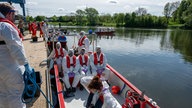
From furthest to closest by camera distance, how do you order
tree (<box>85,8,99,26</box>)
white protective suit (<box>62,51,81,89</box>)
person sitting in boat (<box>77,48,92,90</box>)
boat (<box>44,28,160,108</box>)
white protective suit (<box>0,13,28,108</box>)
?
tree (<box>85,8,99,26</box>)
person sitting in boat (<box>77,48,92,90</box>)
white protective suit (<box>62,51,81,89</box>)
boat (<box>44,28,160,108</box>)
white protective suit (<box>0,13,28,108</box>)

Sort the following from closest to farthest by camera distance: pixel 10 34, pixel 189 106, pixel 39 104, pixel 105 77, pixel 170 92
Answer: pixel 10 34 < pixel 39 104 < pixel 105 77 < pixel 189 106 < pixel 170 92

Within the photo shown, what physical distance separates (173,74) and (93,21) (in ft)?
246

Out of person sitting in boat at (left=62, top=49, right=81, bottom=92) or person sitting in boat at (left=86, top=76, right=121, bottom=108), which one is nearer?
person sitting in boat at (left=86, top=76, right=121, bottom=108)

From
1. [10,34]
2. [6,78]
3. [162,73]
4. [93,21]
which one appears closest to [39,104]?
[6,78]

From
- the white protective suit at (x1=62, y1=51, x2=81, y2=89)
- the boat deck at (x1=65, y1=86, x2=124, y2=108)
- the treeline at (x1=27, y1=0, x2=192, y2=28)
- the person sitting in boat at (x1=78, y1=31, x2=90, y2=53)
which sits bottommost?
the boat deck at (x1=65, y1=86, x2=124, y2=108)

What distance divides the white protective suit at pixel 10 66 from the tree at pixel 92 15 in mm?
81539

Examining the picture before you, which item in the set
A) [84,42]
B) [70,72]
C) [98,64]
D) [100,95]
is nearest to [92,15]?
[84,42]

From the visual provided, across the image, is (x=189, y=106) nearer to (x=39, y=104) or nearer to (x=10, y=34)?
(x=39, y=104)

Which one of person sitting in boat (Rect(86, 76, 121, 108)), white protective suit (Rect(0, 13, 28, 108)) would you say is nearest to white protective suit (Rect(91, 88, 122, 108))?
person sitting in boat (Rect(86, 76, 121, 108))

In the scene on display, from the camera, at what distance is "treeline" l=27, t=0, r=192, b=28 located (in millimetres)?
69225

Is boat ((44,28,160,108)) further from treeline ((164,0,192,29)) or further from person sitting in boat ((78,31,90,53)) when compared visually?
treeline ((164,0,192,29))

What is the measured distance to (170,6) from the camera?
86250mm

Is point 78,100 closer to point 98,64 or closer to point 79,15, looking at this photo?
point 98,64

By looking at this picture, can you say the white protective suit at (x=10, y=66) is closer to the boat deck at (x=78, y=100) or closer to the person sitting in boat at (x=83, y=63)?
the boat deck at (x=78, y=100)
